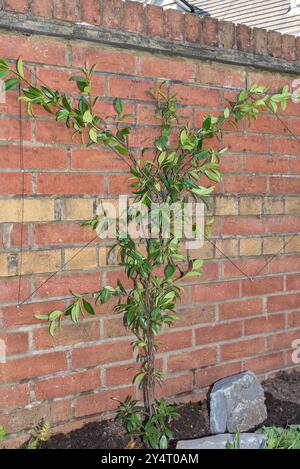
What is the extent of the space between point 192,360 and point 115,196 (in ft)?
3.07

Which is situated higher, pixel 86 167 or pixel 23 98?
pixel 23 98

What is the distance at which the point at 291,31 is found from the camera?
908 centimetres

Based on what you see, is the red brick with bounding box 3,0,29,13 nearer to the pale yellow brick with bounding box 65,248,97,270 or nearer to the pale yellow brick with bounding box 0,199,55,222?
the pale yellow brick with bounding box 0,199,55,222

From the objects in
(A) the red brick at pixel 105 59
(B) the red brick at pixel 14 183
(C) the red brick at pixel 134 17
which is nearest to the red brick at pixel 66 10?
(A) the red brick at pixel 105 59

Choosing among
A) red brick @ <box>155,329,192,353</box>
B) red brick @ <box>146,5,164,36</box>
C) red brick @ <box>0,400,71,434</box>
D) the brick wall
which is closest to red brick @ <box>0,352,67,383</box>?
the brick wall

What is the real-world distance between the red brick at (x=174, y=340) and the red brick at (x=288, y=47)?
1582 millimetres

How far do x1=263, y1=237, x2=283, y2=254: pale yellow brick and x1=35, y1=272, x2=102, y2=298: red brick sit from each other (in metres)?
0.99

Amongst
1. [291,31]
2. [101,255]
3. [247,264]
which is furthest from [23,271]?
[291,31]

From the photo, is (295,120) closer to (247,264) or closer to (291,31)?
(247,264)

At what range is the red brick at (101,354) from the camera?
2268 mm

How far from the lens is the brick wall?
210 cm

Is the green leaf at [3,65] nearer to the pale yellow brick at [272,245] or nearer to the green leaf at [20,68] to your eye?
the green leaf at [20,68]

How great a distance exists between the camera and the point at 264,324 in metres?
2.81

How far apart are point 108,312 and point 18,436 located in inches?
25.4
